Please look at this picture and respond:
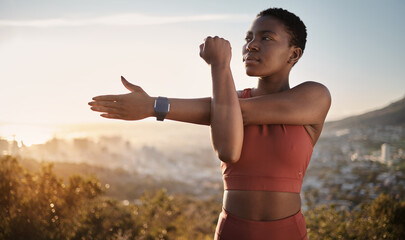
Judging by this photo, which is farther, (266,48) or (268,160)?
(266,48)

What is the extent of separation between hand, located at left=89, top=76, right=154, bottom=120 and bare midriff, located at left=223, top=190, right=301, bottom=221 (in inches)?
20.8

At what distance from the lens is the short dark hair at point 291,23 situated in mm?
1591

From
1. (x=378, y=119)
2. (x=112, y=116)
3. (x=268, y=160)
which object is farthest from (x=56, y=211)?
(x=378, y=119)

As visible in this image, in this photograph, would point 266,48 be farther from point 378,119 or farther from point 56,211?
point 378,119

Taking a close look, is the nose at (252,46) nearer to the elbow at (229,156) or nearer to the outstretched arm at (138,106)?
the outstretched arm at (138,106)

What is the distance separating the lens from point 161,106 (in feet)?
4.50

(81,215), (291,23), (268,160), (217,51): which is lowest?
(81,215)

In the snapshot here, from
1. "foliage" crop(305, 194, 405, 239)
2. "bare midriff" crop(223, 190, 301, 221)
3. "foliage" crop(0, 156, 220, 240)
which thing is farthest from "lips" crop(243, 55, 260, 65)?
"foliage" crop(305, 194, 405, 239)

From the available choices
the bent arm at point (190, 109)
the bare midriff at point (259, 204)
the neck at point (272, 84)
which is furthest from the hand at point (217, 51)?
the bare midriff at point (259, 204)

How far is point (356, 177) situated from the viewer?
72.6 feet

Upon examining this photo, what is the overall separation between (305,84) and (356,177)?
23.1 m

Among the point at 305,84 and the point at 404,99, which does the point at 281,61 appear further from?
the point at 404,99

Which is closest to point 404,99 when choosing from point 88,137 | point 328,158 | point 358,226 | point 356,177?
point 328,158

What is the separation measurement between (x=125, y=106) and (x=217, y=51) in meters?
0.43
